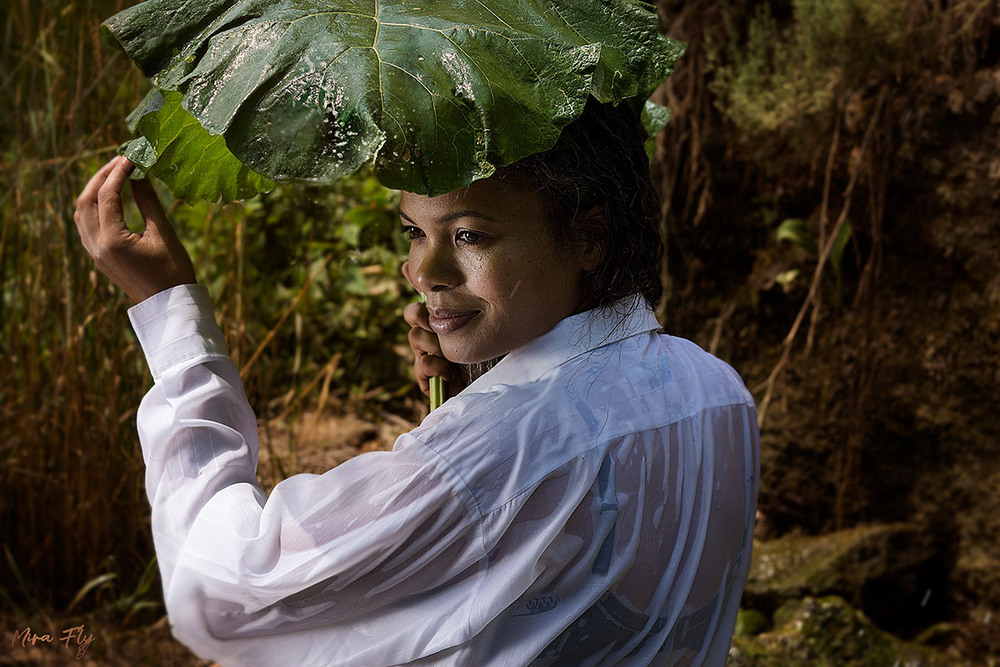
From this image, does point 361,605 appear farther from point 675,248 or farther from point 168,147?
point 675,248

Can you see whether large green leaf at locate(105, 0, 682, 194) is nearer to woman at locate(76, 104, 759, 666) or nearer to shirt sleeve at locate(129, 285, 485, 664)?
woman at locate(76, 104, 759, 666)

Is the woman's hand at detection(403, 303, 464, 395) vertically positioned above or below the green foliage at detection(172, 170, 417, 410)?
above

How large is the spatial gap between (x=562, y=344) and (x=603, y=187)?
221mm

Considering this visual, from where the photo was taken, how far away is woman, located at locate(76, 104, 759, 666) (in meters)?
1.15

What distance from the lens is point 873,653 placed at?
113 inches

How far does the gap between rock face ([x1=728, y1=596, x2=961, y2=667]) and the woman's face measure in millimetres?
1913

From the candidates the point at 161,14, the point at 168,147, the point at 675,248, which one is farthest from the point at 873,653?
the point at 161,14

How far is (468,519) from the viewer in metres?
1.14

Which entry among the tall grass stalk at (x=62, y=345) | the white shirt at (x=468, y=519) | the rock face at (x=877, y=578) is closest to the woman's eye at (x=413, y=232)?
the white shirt at (x=468, y=519)

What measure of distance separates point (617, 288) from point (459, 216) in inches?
10.2

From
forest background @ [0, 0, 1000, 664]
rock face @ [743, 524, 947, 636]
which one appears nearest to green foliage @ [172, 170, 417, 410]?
forest background @ [0, 0, 1000, 664]

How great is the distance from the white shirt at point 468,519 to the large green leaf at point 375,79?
11.9 inches

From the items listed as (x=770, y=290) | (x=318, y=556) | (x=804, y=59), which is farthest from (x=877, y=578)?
(x=318, y=556)

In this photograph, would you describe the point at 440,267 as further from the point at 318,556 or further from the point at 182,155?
→ the point at 182,155
